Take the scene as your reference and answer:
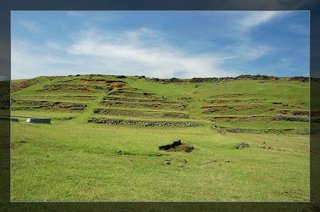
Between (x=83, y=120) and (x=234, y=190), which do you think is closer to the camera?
(x=234, y=190)

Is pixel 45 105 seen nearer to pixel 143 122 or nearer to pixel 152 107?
pixel 152 107

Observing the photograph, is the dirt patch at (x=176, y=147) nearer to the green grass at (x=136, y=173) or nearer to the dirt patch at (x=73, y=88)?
the green grass at (x=136, y=173)

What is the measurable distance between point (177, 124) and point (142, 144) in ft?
75.6

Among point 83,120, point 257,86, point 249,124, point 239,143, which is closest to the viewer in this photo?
point 239,143

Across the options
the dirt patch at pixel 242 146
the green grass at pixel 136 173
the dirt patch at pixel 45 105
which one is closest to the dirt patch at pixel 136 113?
the dirt patch at pixel 45 105

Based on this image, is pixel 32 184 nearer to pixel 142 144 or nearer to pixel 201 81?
pixel 142 144

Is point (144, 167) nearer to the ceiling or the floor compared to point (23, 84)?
nearer to the floor

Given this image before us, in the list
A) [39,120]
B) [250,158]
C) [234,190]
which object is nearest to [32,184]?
[234,190]

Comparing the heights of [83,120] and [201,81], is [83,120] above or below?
below

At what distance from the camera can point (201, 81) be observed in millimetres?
126125

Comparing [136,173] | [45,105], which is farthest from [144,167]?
[45,105]

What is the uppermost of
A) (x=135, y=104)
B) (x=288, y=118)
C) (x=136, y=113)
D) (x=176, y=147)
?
(x=135, y=104)

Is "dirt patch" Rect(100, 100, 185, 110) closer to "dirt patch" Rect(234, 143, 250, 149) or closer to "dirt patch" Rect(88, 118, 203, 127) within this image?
"dirt patch" Rect(88, 118, 203, 127)

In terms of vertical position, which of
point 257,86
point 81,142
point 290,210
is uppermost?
point 257,86
